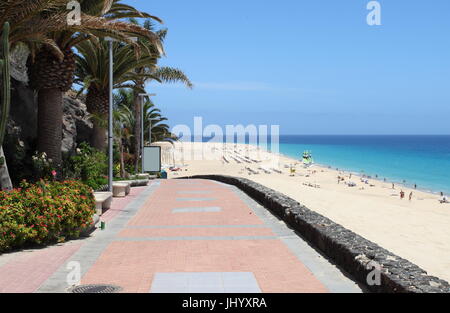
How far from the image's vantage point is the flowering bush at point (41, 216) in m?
10.4

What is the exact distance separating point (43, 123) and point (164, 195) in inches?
275

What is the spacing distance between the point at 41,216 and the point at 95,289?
3805mm

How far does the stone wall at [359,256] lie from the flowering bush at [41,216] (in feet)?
18.7

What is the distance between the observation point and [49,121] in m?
18.7

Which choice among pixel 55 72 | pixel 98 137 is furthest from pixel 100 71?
pixel 55 72

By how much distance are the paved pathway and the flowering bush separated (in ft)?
1.39

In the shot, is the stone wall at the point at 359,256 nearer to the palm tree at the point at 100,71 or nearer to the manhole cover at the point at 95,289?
the manhole cover at the point at 95,289

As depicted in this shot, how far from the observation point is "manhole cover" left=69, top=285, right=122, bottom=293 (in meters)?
7.80

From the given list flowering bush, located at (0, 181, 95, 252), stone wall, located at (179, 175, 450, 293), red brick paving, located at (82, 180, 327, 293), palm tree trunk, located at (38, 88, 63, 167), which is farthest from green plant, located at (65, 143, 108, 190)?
stone wall, located at (179, 175, 450, 293)

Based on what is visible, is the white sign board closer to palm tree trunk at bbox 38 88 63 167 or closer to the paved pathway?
palm tree trunk at bbox 38 88 63 167

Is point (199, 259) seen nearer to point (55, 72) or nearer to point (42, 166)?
point (42, 166)

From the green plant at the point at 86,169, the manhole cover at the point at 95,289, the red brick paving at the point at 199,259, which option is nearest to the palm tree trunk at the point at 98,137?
the green plant at the point at 86,169

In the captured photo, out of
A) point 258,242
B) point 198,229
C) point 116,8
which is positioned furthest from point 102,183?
point 258,242
